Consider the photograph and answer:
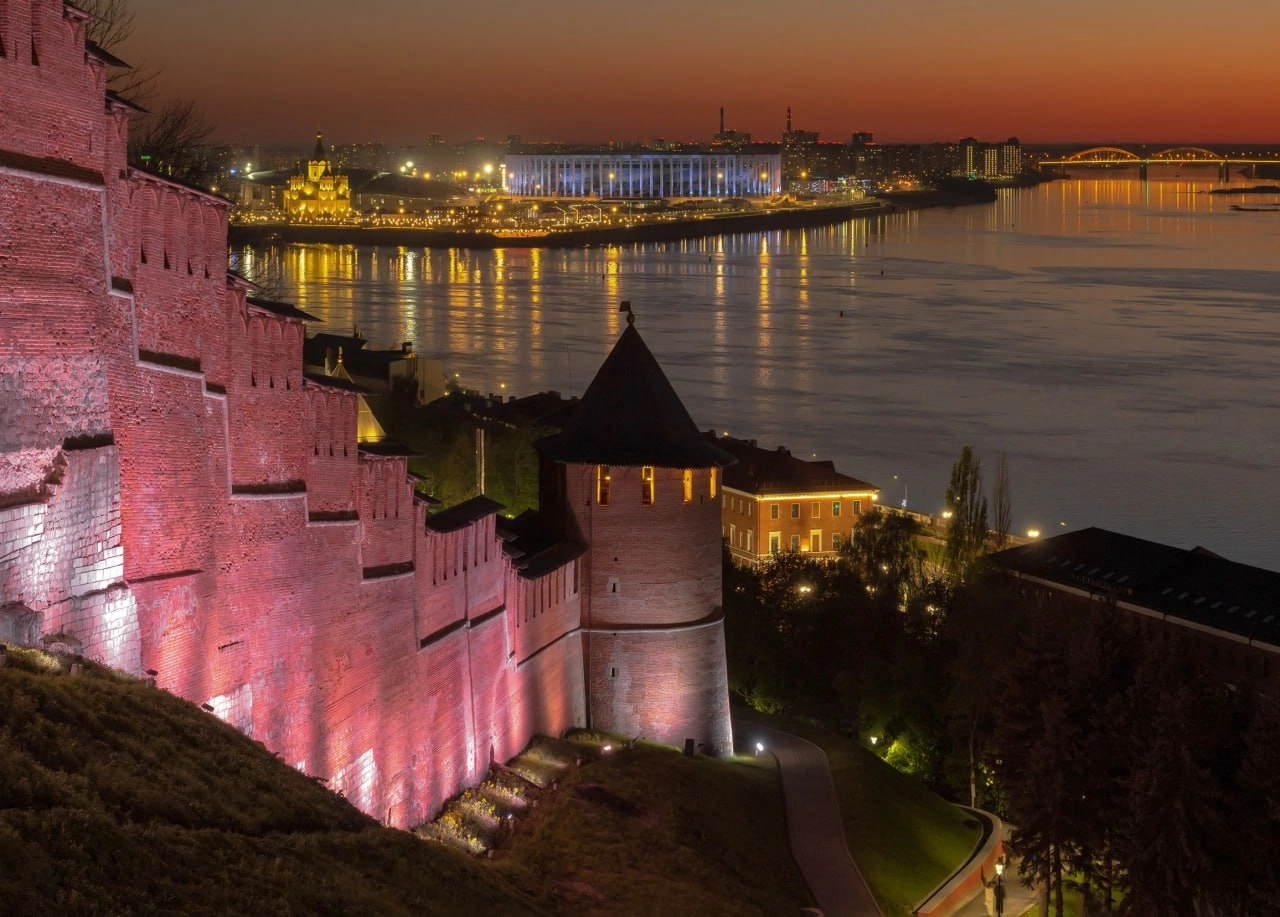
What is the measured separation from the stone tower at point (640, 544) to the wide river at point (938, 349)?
30.4ft

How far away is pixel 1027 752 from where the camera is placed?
66.2ft

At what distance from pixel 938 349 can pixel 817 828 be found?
57256 mm

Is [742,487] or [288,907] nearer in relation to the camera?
[288,907]

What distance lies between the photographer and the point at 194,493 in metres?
12.0

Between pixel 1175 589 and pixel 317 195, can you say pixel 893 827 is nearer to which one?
pixel 1175 589

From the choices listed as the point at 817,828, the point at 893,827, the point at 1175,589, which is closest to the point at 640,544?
the point at 817,828

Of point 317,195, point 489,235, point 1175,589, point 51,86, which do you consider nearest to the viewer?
point 51,86

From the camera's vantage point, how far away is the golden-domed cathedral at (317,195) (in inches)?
6299

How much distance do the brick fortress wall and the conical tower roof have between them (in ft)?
11.9

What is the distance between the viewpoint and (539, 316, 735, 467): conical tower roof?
1984 cm

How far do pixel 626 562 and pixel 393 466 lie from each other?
19.2 feet

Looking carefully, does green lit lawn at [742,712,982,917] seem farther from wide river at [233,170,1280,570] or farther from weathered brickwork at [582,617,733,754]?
wide river at [233,170,1280,570]

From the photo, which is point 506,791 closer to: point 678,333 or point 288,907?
point 288,907

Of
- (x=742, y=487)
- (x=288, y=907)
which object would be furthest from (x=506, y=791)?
(x=742, y=487)
